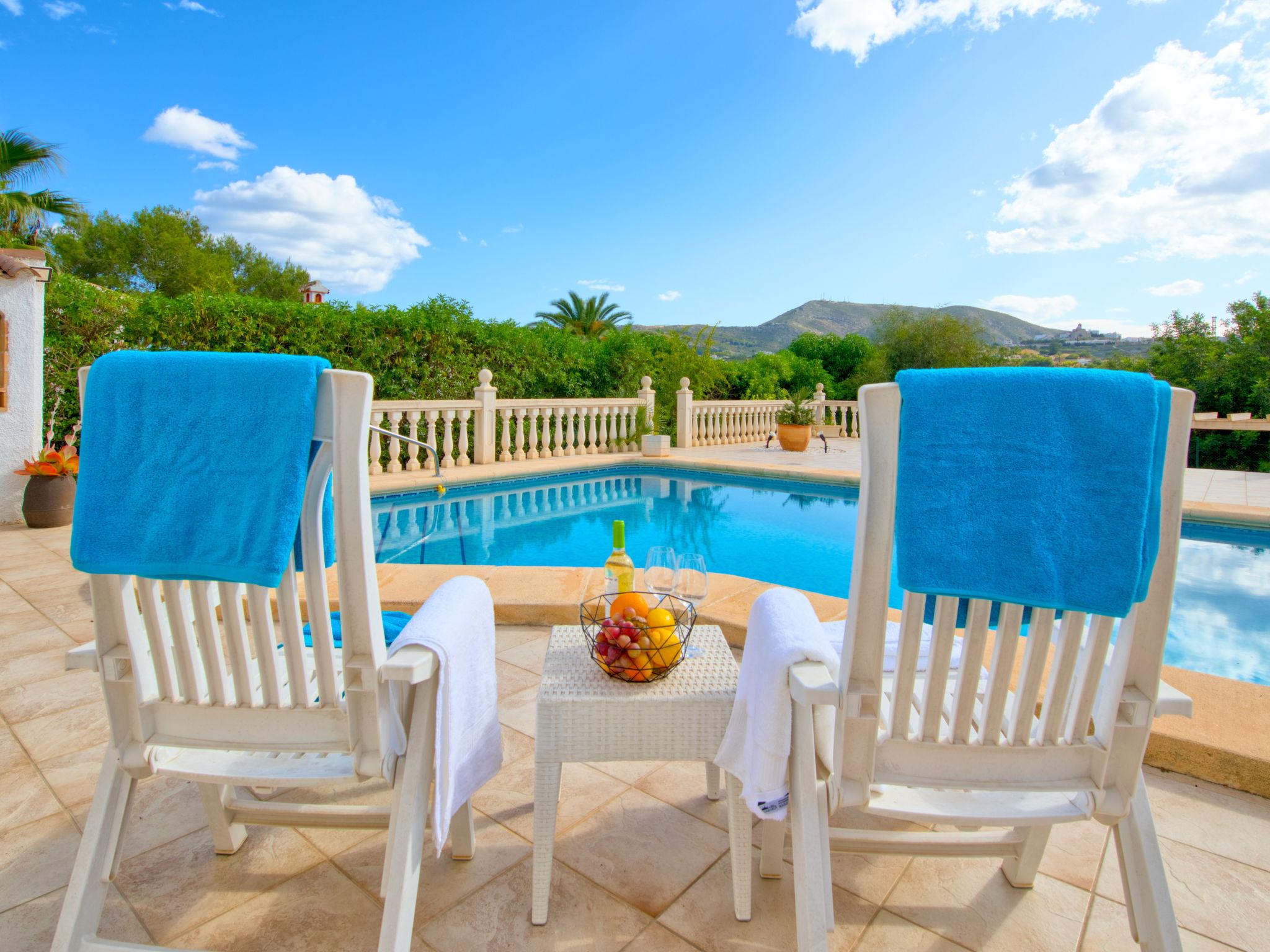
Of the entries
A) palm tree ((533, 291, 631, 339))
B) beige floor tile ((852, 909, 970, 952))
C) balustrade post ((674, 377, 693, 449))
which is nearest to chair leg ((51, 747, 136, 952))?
beige floor tile ((852, 909, 970, 952))

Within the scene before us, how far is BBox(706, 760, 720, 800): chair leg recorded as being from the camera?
174 centimetres

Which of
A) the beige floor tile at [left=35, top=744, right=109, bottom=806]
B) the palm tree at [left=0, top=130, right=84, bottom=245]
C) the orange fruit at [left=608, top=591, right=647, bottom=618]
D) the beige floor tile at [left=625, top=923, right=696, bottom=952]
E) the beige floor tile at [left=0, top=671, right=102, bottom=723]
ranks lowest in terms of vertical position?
the beige floor tile at [left=0, top=671, right=102, bottom=723]

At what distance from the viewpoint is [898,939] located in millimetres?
1302

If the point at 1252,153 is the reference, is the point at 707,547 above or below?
below

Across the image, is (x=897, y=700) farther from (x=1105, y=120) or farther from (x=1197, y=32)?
(x=1105, y=120)

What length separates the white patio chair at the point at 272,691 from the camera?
1.05m

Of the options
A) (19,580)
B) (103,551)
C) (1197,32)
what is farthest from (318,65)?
(103,551)

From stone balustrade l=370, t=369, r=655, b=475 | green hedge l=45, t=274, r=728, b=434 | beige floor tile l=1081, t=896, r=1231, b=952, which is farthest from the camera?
stone balustrade l=370, t=369, r=655, b=475

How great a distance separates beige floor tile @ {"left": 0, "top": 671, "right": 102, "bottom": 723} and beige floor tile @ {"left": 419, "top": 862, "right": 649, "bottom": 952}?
1568mm

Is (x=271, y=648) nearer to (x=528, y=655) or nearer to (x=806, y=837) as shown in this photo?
(x=806, y=837)

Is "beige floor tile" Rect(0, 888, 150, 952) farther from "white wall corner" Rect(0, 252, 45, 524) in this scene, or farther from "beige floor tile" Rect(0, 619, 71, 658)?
"white wall corner" Rect(0, 252, 45, 524)

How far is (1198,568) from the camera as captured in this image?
4680 millimetres

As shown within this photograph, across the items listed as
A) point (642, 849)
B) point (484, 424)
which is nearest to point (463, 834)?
point (642, 849)

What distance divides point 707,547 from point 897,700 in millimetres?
4422
